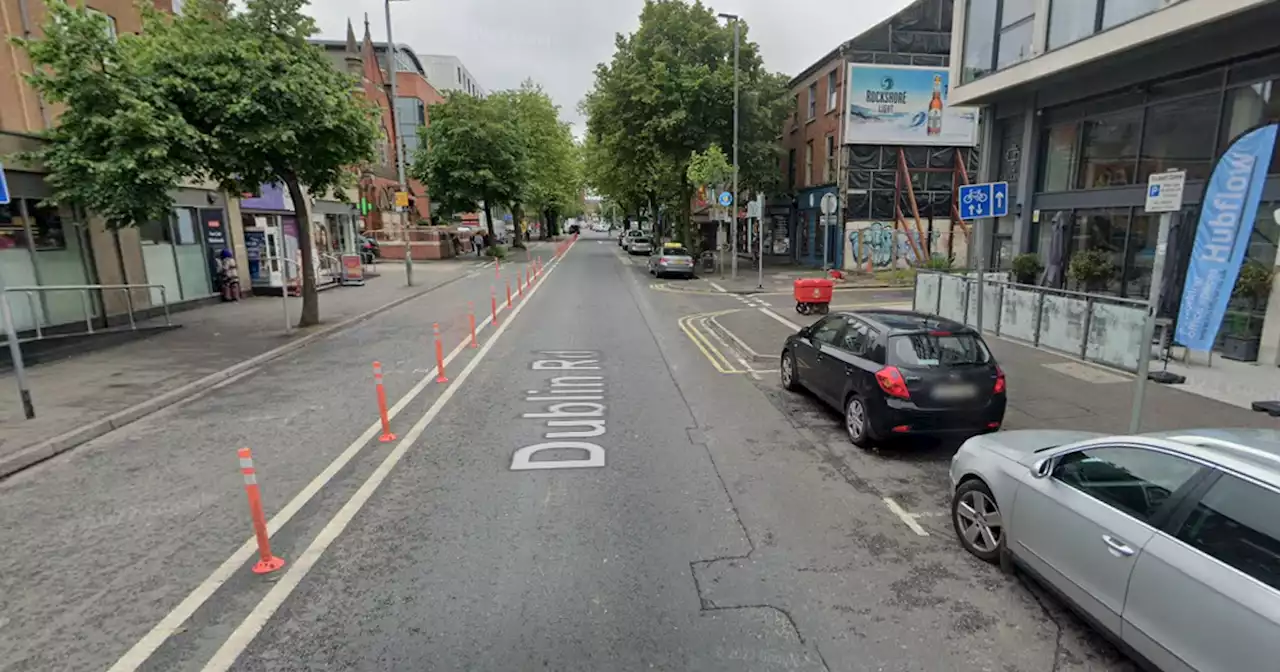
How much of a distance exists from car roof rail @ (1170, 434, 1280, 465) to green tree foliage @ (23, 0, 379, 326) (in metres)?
13.0

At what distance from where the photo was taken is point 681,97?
28.3 m

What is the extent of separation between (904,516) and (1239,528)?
258cm

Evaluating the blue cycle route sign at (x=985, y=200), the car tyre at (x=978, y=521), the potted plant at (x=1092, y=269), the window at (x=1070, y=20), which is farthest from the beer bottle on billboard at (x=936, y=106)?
the car tyre at (x=978, y=521)

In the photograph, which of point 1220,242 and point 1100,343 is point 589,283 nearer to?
point 1100,343

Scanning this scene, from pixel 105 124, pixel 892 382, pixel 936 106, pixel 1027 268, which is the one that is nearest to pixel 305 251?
pixel 105 124

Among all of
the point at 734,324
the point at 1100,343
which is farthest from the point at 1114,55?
the point at 734,324

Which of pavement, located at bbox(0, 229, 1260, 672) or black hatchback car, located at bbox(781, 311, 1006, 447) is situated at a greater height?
black hatchback car, located at bbox(781, 311, 1006, 447)

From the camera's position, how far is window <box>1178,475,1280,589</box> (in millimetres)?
2795

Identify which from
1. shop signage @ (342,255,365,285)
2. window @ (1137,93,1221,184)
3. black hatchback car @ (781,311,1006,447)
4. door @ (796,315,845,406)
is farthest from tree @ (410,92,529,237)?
black hatchback car @ (781,311,1006,447)

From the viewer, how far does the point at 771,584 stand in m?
4.36

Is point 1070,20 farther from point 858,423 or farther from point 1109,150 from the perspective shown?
point 858,423

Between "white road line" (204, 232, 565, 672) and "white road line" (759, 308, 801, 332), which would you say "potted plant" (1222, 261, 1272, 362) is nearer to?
"white road line" (759, 308, 801, 332)

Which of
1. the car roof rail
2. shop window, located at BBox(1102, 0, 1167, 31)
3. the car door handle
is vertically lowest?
the car door handle

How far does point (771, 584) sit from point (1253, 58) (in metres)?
Result: 13.1
